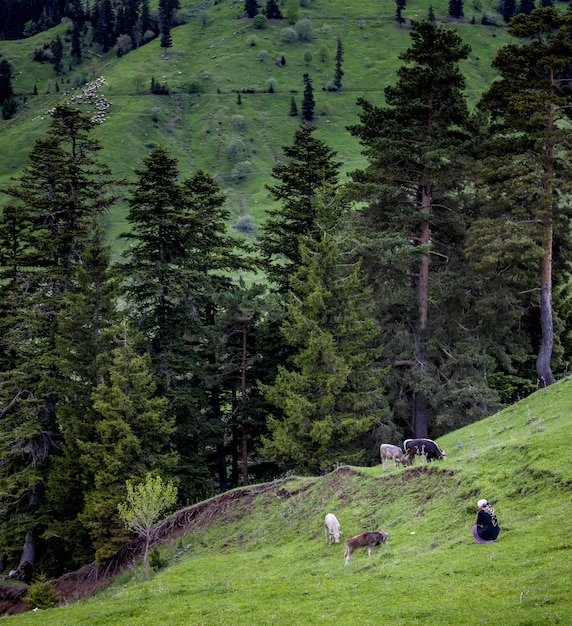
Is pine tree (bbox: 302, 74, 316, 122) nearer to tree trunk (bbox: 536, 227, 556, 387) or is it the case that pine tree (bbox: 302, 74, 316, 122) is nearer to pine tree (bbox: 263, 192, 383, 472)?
pine tree (bbox: 263, 192, 383, 472)

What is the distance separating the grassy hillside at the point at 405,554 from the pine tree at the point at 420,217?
11045 millimetres

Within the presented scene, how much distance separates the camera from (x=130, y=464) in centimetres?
3453

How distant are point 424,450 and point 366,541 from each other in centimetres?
598

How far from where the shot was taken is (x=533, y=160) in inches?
1359

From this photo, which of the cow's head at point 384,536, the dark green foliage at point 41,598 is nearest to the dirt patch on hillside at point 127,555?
the dark green foliage at point 41,598

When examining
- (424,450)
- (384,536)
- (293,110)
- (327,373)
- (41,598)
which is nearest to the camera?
(384,536)

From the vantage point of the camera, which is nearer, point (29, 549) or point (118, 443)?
point (118, 443)

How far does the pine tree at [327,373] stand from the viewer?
34.5m

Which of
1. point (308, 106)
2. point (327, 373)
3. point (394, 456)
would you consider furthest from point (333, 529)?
point (308, 106)

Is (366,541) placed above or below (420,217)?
below

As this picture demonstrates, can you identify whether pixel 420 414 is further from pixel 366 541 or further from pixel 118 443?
pixel 366 541

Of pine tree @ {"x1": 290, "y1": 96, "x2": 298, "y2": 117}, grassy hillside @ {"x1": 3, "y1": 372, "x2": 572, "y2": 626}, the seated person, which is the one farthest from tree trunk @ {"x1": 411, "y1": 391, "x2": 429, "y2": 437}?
pine tree @ {"x1": 290, "y1": 96, "x2": 298, "y2": 117}

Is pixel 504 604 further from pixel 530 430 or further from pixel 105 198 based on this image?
pixel 105 198

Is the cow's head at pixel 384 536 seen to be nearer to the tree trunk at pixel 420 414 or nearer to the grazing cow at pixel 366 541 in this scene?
the grazing cow at pixel 366 541
